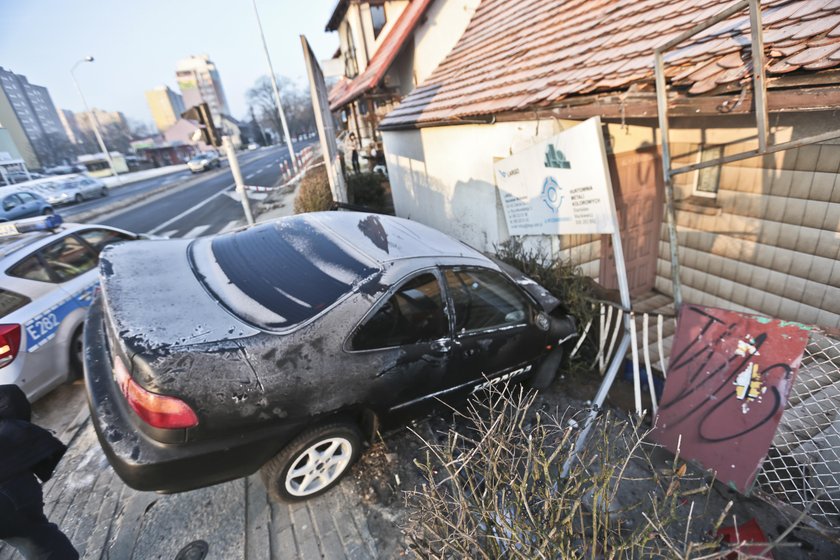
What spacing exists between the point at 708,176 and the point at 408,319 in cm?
427

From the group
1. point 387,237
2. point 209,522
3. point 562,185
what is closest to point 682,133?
point 562,185

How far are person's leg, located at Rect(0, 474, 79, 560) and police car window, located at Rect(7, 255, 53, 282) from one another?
8.98 ft

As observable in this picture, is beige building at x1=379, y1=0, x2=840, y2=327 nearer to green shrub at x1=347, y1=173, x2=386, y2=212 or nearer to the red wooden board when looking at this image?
the red wooden board

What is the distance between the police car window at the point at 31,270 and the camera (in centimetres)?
373

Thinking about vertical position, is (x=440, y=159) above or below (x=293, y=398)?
above

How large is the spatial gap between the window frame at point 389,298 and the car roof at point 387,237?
160 mm

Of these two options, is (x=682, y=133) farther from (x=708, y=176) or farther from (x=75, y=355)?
(x=75, y=355)

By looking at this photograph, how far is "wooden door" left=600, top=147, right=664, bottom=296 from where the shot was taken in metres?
4.94

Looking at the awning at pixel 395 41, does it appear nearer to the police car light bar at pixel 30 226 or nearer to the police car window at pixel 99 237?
the police car window at pixel 99 237

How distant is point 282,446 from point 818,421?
389 cm

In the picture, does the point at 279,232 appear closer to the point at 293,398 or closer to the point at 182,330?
the point at 182,330

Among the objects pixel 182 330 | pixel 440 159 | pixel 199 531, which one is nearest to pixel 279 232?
pixel 182 330

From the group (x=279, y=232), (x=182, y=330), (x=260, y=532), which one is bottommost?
(x=260, y=532)

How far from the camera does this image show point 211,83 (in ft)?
358
